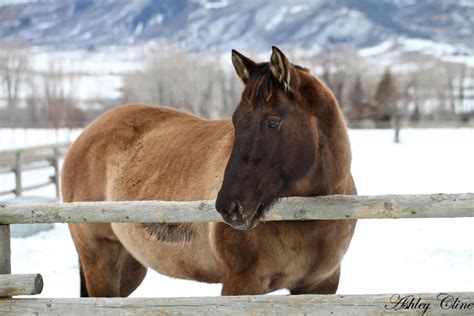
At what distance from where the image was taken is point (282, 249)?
335 centimetres

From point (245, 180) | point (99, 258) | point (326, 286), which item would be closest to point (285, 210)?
point (245, 180)

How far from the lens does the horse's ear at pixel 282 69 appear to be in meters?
3.04

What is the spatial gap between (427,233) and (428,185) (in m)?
5.74

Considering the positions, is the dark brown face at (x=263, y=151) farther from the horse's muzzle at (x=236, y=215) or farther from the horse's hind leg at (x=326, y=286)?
the horse's hind leg at (x=326, y=286)

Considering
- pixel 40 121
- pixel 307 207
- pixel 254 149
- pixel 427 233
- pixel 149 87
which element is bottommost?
pixel 40 121

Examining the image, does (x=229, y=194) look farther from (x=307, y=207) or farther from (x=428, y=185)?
(x=428, y=185)

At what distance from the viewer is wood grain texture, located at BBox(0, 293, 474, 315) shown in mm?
2943

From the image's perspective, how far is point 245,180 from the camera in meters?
2.96

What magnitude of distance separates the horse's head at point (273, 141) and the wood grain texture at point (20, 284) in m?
1.07

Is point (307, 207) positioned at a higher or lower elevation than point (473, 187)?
higher

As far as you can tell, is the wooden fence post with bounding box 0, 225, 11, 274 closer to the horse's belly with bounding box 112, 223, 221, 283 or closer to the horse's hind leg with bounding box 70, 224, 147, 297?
the horse's belly with bounding box 112, 223, 221, 283

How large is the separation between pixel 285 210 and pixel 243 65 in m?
0.78

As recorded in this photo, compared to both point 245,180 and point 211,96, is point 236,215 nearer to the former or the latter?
point 245,180

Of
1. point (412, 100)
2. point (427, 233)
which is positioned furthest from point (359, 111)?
point (427, 233)
